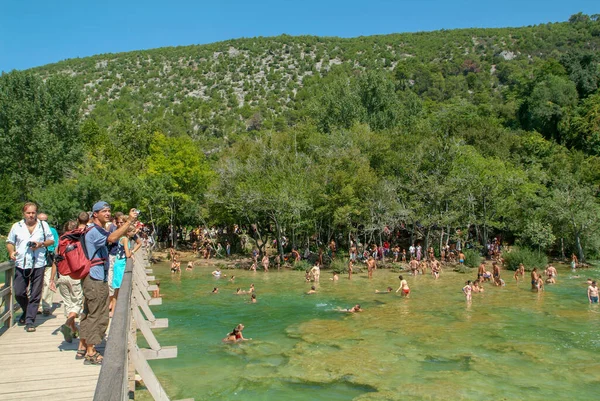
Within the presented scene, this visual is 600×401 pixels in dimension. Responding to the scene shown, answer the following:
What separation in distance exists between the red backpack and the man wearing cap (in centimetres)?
5

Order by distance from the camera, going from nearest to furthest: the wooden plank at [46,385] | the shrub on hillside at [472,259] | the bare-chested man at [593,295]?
the wooden plank at [46,385] → the bare-chested man at [593,295] → the shrub on hillside at [472,259]

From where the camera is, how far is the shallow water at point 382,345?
11844mm

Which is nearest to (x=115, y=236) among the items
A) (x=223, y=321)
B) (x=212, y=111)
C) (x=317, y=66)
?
(x=223, y=321)

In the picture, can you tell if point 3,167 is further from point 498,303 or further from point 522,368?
point 522,368

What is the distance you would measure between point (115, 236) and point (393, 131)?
39.6 meters

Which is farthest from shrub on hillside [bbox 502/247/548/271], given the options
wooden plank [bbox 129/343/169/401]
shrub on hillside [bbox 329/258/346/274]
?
wooden plank [bbox 129/343/169/401]

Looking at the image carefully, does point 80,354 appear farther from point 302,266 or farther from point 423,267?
point 423,267

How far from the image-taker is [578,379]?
498 inches

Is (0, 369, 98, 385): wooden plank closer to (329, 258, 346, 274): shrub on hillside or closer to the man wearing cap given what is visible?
the man wearing cap

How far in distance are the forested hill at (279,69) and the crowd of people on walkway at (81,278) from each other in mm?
71998

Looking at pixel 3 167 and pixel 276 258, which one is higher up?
pixel 3 167

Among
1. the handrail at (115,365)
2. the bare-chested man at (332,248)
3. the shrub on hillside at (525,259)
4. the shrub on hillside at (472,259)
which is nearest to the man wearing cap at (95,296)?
the handrail at (115,365)

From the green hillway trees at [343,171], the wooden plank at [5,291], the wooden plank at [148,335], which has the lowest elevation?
the wooden plank at [148,335]

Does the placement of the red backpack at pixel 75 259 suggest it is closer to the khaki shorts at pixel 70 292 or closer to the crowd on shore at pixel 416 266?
→ the khaki shorts at pixel 70 292
